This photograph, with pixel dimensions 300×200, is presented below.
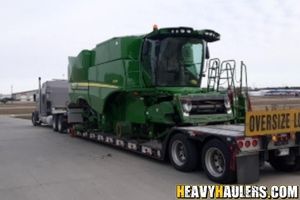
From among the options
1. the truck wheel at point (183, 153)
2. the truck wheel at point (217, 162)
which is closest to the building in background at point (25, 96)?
the truck wheel at point (183, 153)

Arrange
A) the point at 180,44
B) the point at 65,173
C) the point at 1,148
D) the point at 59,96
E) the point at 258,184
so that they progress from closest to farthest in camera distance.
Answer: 1. the point at 258,184
2. the point at 65,173
3. the point at 180,44
4. the point at 1,148
5. the point at 59,96

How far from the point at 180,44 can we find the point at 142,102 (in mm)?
1999

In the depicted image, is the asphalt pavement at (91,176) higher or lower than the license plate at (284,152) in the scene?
lower

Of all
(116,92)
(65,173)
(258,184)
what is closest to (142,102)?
(116,92)

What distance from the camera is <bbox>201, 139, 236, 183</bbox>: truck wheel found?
27.8 feet

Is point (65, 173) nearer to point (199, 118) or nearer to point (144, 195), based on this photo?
point (144, 195)

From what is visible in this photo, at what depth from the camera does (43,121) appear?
25.3m

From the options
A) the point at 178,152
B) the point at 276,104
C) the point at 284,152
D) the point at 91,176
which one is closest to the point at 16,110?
the point at 276,104

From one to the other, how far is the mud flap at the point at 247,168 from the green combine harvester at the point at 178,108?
0.06ft

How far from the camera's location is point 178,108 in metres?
11.1

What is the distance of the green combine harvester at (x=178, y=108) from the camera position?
867 cm

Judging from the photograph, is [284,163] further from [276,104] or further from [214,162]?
[276,104]
